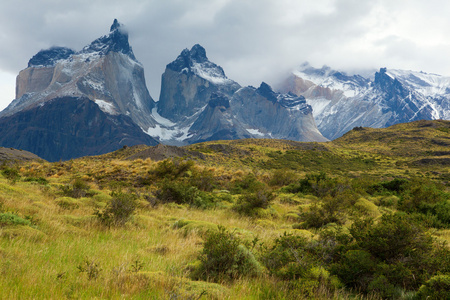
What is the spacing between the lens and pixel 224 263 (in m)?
4.93

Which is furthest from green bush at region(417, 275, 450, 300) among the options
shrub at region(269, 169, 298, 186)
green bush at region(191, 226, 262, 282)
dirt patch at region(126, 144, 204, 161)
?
dirt patch at region(126, 144, 204, 161)

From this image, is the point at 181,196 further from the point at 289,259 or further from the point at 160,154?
the point at 160,154

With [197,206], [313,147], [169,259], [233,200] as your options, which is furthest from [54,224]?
[313,147]

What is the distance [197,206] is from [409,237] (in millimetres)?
9633

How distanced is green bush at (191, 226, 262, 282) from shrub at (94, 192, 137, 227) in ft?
12.2

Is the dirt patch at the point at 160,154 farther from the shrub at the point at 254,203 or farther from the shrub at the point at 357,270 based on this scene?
the shrub at the point at 357,270

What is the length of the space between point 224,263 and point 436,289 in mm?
3161

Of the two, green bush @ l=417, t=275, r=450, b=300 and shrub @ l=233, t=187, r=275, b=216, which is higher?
green bush @ l=417, t=275, r=450, b=300

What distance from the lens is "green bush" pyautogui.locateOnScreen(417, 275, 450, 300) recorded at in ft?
11.9

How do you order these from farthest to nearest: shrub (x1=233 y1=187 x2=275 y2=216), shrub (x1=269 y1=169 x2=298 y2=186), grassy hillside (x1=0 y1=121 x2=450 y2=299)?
shrub (x1=269 y1=169 x2=298 y2=186)
shrub (x1=233 y1=187 x2=275 y2=216)
grassy hillside (x1=0 y1=121 x2=450 y2=299)

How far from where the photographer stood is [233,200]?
1512 cm

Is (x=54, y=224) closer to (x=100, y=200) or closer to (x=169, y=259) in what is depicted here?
(x=169, y=259)

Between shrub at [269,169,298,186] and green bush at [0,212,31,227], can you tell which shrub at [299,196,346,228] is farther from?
shrub at [269,169,298,186]

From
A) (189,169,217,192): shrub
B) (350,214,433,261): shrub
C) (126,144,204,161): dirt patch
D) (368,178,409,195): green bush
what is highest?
(126,144,204,161): dirt patch
